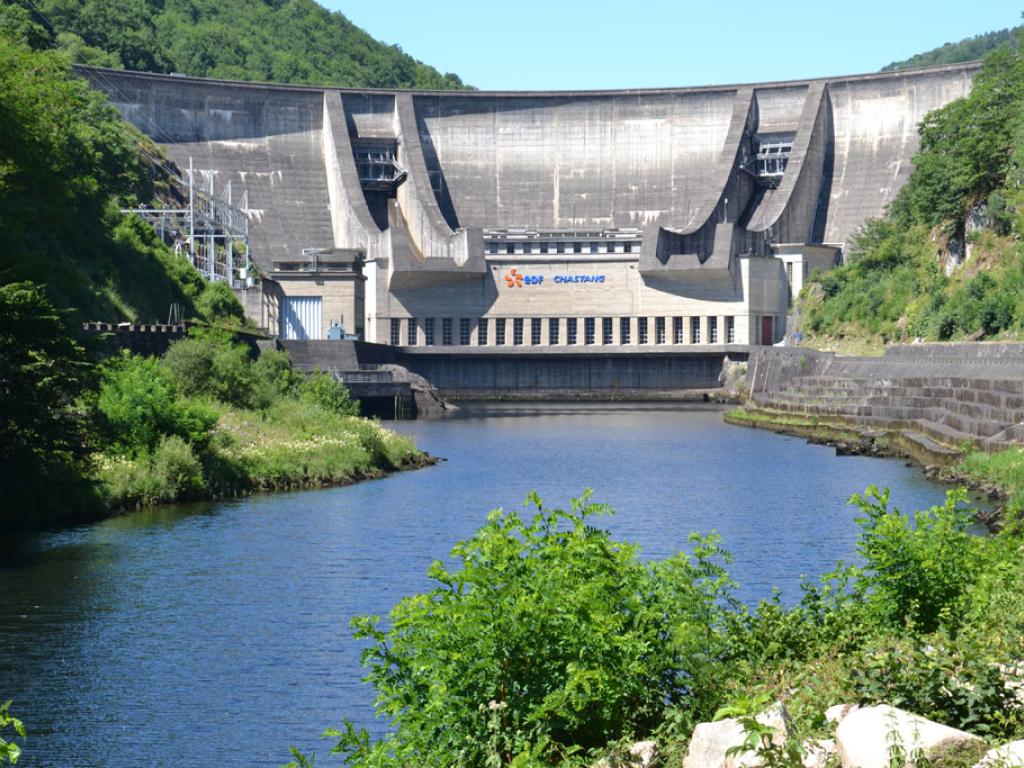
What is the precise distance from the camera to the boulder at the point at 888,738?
9977 millimetres

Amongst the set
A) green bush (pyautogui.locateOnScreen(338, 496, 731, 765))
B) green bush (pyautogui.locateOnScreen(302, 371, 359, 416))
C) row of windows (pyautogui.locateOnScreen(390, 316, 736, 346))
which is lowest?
row of windows (pyautogui.locateOnScreen(390, 316, 736, 346))

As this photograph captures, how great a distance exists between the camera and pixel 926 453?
47.6 metres

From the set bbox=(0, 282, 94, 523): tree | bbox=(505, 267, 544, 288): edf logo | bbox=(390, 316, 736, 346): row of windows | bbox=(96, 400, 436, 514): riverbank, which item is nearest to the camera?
bbox=(0, 282, 94, 523): tree

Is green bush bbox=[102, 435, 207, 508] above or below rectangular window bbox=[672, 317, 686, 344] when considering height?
above

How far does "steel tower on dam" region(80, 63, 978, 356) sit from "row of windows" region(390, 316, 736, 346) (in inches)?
5.9

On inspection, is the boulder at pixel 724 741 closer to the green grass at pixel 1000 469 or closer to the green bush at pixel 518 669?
→ the green bush at pixel 518 669

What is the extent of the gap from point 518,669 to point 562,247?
97.3 metres

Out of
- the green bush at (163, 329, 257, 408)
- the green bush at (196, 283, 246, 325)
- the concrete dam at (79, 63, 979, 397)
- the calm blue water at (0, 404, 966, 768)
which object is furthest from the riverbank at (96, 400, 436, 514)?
the concrete dam at (79, 63, 979, 397)

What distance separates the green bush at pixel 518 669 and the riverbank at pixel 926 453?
1139 centimetres

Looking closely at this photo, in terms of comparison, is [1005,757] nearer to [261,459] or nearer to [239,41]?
[261,459]

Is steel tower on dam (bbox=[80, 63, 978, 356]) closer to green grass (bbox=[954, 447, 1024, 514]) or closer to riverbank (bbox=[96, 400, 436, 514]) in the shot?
riverbank (bbox=[96, 400, 436, 514])

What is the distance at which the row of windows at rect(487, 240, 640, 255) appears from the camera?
4281 inches

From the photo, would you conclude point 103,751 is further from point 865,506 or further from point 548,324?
point 548,324

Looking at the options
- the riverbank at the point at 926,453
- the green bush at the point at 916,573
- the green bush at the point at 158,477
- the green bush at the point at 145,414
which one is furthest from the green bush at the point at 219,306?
the green bush at the point at 916,573
